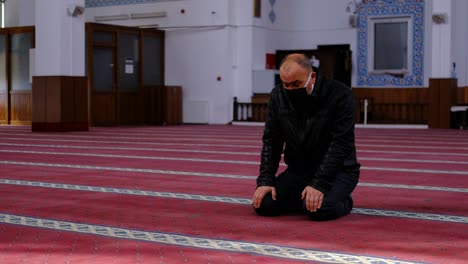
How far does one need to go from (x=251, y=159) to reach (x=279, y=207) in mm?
3092

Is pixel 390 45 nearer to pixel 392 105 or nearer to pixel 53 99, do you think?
pixel 392 105

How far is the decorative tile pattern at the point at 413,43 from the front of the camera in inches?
541

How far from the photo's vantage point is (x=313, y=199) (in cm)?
314

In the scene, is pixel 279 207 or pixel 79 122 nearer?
pixel 279 207

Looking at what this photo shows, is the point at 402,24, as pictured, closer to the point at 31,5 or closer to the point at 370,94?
the point at 370,94

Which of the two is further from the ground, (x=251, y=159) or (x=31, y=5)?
(x=31, y=5)

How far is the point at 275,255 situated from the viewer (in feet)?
8.26

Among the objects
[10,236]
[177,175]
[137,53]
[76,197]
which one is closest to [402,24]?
[137,53]

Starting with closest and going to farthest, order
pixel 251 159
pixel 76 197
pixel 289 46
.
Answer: pixel 76 197, pixel 251 159, pixel 289 46

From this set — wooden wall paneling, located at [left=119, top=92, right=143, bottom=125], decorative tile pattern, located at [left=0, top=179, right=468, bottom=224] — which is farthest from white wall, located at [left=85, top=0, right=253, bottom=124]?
decorative tile pattern, located at [left=0, top=179, right=468, bottom=224]

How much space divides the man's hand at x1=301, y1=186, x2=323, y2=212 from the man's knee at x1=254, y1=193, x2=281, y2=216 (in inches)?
7.2

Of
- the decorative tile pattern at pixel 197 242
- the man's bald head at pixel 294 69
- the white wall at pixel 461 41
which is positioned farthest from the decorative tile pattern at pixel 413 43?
the decorative tile pattern at pixel 197 242

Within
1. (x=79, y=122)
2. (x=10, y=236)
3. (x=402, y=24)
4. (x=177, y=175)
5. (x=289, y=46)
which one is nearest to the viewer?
(x=10, y=236)

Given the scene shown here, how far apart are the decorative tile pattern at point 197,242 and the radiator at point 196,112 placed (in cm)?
1111
